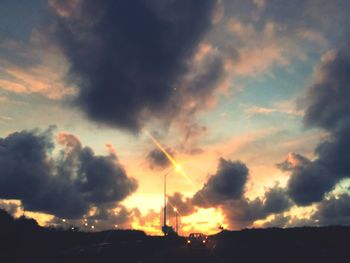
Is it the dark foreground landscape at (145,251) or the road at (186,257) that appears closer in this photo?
the dark foreground landscape at (145,251)

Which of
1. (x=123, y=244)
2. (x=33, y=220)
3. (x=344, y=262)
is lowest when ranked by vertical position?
(x=344, y=262)

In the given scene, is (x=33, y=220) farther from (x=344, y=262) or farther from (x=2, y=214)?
(x=344, y=262)

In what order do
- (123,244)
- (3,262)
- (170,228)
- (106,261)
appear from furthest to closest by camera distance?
(170,228) → (123,244) → (106,261) → (3,262)

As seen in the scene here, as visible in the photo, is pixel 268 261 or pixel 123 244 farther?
pixel 123 244

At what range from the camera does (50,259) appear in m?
22.3

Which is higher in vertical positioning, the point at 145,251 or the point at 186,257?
the point at 145,251

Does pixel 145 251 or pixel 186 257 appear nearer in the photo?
pixel 186 257

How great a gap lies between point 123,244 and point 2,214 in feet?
98.1

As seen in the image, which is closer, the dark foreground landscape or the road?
the dark foreground landscape

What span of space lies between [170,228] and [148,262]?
3780 inches

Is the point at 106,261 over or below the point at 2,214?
below

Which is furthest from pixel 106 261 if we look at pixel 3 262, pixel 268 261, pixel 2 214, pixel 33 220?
pixel 33 220

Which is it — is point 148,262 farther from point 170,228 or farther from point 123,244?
point 170,228

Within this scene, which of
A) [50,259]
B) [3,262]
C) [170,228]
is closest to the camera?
[3,262]
